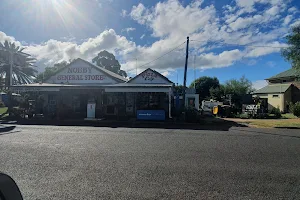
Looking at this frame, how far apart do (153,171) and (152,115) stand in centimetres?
1310

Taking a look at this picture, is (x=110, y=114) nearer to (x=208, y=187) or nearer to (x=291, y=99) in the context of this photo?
(x=208, y=187)

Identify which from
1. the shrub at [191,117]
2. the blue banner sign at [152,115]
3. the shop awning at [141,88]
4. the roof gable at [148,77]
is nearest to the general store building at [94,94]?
the roof gable at [148,77]

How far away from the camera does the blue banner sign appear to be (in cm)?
1822

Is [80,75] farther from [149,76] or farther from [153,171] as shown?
[153,171]

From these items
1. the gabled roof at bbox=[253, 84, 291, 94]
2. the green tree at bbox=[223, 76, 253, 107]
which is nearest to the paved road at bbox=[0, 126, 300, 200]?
the gabled roof at bbox=[253, 84, 291, 94]

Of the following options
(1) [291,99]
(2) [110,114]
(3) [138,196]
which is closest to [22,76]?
(2) [110,114]

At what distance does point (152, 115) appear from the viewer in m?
18.3

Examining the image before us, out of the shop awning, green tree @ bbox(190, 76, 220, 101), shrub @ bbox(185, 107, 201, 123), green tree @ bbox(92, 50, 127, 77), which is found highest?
green tree @ bbox(92, 50, 127, 77)

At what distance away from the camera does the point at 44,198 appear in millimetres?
3742

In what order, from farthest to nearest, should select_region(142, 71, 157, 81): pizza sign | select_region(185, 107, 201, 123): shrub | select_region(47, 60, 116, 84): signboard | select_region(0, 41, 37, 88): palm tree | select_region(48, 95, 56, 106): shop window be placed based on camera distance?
select_region(0, 41, 37, 88): palm tree, select_region(47, 60, 116, 84): signboard, select_region(142, 71, 157, 81): pizza sign, select_region(48, 95, 56, 106): shop window, select_region(185, 107, 201, 123): shrub

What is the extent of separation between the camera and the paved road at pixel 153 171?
4.02 metres

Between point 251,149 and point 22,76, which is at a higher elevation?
point 22,76

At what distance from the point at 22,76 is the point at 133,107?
26.3 metres

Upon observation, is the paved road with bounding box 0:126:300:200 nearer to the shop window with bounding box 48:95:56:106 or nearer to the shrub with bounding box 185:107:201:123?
the shrub with bounding box 185:107:201:123
